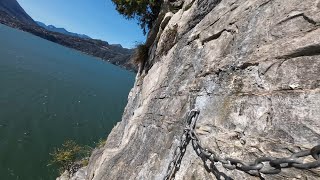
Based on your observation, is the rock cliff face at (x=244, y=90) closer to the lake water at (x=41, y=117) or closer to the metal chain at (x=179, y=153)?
the metal chain at (x=179, y=153)

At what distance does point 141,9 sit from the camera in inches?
755

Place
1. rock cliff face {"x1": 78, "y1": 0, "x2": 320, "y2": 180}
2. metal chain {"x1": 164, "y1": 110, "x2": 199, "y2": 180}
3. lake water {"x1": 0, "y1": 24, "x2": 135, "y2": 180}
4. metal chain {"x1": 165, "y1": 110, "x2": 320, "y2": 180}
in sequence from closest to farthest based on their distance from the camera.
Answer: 1. metal chain {"x1": 165, "y1": 110, "x2": 320, "y2": 180}
2. rock cliff face {"x1": 78, "y1": 0, "x2": 320, "y2": 180}
3. metal chain {"x1": 164, "y1": 110, "x2": 199, "y2": 180}
4. lake water {"x1": 0, "y1": 24, "x2": 135, "y2": 180}

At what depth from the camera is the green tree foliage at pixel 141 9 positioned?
18.6 m

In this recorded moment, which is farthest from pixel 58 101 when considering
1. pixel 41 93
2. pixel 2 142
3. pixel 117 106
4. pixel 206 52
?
pixel 206 52

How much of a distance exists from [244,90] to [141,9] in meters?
14.7

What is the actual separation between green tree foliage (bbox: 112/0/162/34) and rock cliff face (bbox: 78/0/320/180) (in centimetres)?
931

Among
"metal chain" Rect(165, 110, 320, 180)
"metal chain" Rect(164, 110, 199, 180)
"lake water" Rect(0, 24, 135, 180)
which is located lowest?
"lake water" Rect(0, 24, 135, 180)

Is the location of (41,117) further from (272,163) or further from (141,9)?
(272,163)

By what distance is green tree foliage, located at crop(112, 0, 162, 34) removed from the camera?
1859cm

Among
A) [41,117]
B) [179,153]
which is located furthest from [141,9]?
[41,117]

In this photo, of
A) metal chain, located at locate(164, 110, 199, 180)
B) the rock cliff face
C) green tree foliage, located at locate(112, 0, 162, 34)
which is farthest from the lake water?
metal chain, located at locate(164, 110, 199, 180)

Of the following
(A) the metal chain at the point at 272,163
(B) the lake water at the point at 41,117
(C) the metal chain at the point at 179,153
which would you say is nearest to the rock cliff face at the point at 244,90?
(C) the metal chain at the point at 179,153

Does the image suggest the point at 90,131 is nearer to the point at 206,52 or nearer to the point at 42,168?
the point at 42,168

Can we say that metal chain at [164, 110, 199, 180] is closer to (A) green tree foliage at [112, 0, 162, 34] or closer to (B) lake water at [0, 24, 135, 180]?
(A) green tree foliage at [112, 0, 162, 34]
